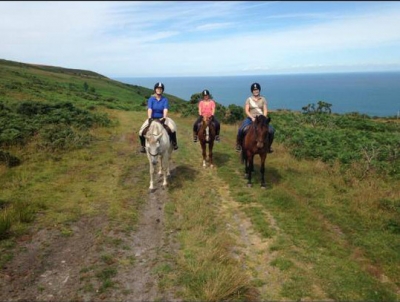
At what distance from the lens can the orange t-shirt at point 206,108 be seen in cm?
1534

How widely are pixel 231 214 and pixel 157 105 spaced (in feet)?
17.5

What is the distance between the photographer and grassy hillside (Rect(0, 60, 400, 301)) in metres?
6.50

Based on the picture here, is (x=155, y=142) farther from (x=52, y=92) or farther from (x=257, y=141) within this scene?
(x=52, y=92)

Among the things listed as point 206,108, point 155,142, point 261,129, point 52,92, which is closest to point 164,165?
point 155,142

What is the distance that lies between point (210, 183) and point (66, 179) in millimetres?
5811

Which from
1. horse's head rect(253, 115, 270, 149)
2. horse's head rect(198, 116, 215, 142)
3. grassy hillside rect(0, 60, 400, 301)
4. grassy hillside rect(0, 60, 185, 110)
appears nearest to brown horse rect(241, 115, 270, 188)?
horse's head rect(253, 115, 270, 149)

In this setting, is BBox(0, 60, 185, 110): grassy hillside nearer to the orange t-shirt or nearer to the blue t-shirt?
the orange t-shirt

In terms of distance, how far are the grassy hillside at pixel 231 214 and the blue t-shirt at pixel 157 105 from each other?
2.78 m

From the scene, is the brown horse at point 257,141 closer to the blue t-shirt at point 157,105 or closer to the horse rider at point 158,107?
the horse rider at point 158,107

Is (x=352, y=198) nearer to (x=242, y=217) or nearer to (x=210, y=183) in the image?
(x=242, y=217)

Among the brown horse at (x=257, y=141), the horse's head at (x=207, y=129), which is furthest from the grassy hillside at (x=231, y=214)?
the horse's head at (x=207, y=129)

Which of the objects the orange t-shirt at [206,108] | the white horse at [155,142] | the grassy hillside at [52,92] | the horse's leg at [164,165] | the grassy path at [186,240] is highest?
the grassy hillside at [52,92]

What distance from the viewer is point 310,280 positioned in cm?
658

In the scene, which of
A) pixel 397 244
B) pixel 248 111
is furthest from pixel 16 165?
pixel 397 244
